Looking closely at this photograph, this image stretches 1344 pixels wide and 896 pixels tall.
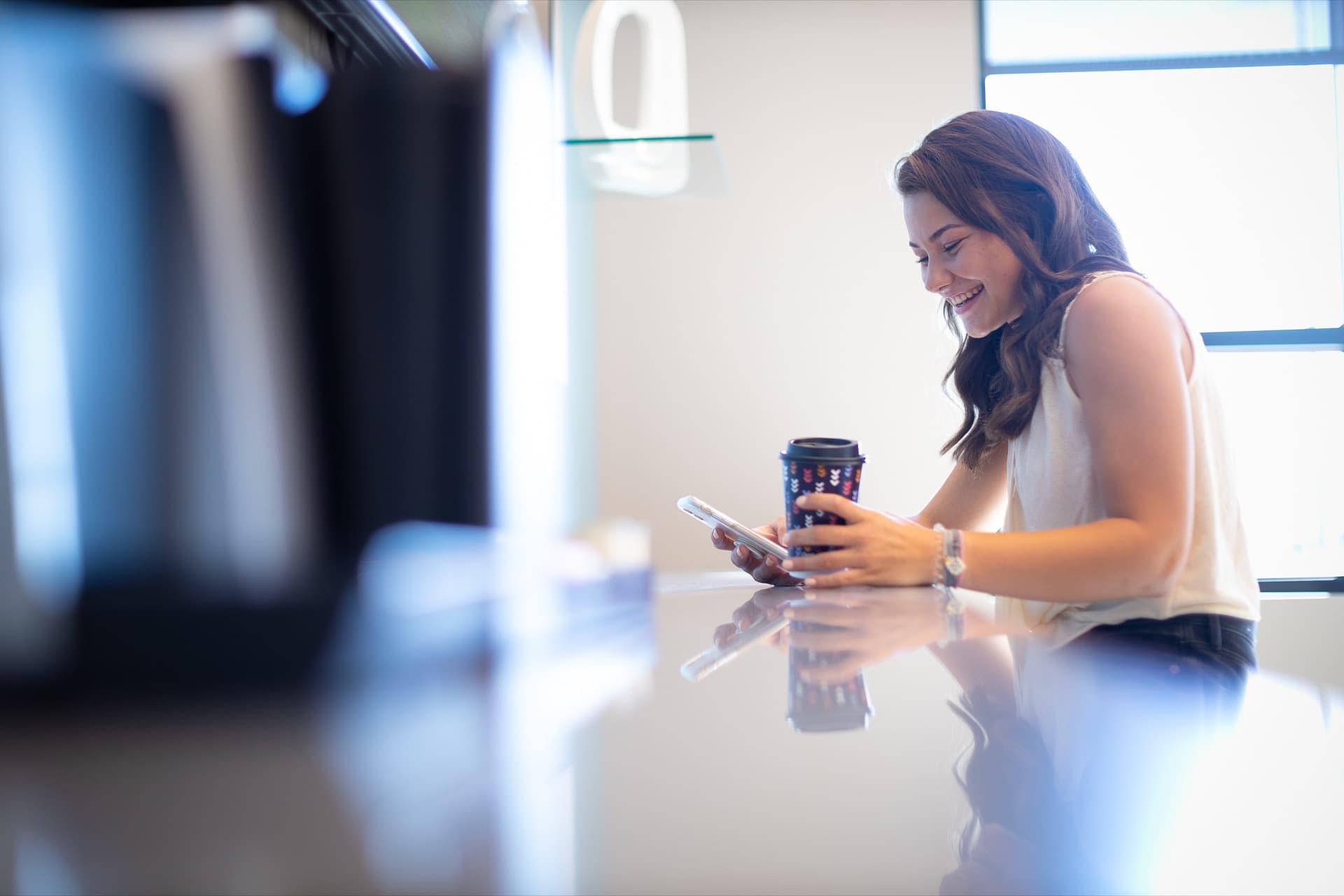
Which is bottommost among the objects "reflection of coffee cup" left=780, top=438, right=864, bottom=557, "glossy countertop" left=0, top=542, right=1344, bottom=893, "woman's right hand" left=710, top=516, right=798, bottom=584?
"woman's right hand" left=710, top=516, right=798, bottom=584

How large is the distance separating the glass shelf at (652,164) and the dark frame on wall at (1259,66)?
8.92 ft

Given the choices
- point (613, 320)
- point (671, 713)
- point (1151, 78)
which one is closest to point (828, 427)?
point (613, 320)

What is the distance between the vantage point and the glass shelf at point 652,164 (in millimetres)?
604

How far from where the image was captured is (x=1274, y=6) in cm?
311

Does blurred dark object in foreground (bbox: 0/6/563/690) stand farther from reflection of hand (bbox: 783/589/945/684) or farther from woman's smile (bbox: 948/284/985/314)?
woman's smile (bbox: 948/284/985/314)

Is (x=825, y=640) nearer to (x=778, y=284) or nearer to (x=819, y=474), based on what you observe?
(x=819, y=474)

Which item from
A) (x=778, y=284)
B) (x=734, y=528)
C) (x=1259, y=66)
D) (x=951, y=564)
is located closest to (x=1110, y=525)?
(x=951, y=564)

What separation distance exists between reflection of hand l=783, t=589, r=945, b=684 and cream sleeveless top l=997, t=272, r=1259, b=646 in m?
0.19

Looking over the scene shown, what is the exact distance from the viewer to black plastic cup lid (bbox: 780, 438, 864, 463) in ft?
3.24

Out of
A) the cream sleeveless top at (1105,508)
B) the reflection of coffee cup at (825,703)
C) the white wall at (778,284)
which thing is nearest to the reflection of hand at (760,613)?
the reflection of coffee cup at (825,703)

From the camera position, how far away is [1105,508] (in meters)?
1.05

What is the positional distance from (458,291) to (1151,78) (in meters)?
3.43

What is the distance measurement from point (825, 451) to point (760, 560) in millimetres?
231

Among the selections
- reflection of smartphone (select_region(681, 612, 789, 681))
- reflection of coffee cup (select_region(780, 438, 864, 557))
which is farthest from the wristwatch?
reflection of smartphone (select_region(681, 612, 789, 681))
